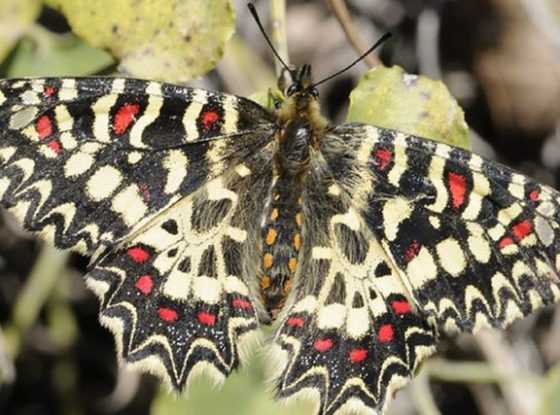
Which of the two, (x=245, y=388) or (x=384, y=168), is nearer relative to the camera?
(x=384, y=168)

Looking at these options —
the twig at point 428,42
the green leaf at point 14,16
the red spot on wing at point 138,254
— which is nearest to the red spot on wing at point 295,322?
the red spot on wing at point 138,254

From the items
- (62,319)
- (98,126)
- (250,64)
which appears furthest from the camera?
(62,319)

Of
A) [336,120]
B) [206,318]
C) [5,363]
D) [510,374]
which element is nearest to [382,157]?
[206,318]

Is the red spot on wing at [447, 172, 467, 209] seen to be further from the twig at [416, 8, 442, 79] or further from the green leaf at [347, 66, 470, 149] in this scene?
the twig at [416, 8, 442, 79]

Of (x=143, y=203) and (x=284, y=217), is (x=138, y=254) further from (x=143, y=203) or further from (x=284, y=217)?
(x=284, y=217)

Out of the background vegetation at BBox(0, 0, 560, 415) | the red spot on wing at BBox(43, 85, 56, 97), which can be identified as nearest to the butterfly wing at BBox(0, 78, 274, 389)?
the red spot on wing at BBox(43, 85, 56, 97)

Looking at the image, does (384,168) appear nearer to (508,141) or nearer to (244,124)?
(244,124)

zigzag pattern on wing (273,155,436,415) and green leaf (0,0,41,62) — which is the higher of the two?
green leaf (0,0,41,62)

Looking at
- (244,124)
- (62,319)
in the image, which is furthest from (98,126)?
(62,319)
